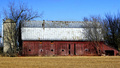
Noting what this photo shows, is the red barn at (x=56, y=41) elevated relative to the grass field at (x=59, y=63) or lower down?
elevated

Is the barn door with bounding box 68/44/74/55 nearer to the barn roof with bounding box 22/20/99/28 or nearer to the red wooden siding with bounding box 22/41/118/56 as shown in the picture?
the red wooden siding with bounding box 22/41/118/56

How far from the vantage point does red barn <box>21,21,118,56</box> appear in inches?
1375

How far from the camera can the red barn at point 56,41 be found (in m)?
34.9

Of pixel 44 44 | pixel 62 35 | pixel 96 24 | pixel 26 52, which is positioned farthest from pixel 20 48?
pixel 96 24

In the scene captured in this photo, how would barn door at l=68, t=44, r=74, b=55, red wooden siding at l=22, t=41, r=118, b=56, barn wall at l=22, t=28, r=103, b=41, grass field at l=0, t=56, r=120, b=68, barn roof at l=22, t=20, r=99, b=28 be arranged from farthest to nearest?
barn roof at l=22, t=20, r=99, b=28 < barn door at l=68, t=44, r=74, b=55 < barn wall at l=22, t=28, r=103, b=41 < red wooden siding at l=22, t=41, r=118, b=56 < grass field at l=0, t=56, r=120, b=68

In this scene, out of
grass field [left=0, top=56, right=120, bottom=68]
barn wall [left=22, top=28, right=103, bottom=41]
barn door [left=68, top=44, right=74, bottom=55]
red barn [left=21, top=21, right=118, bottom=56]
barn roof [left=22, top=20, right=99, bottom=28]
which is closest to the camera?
grass field [left=0, top=56, right=120, bottom=68]

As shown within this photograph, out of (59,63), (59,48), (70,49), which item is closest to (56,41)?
(59,48)

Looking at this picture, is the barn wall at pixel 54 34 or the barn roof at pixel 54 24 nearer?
the barn wall at pixel 54 34

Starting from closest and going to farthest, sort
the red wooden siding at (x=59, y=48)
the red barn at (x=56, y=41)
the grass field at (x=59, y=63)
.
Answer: the grass field at (x=59, y=63) < the red wooden siding at (x=59, y=48) < the red barn at (x=56, y=41)

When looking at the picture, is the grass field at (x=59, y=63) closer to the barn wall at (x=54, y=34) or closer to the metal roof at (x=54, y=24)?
the barn wall at (x=54, y=34)

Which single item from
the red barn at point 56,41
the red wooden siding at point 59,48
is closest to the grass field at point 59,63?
the red wooden siding at point 59,48

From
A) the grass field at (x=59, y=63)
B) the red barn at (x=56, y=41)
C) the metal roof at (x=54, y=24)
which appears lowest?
the grass field at (x=59, y=63)

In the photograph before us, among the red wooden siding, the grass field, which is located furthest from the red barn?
the grass field

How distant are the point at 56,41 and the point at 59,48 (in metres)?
1.13
